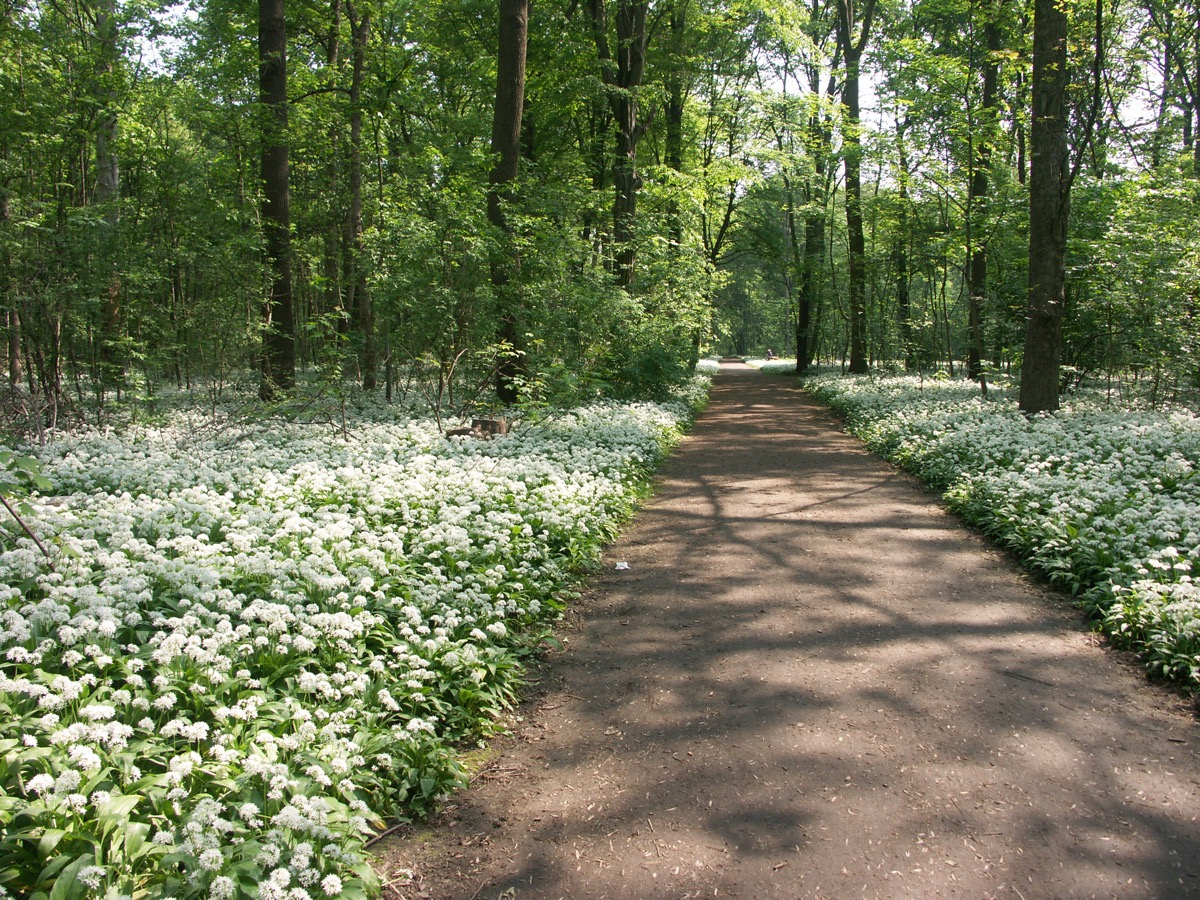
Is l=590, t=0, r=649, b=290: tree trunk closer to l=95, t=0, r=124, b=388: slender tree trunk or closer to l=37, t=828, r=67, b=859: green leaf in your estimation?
l=95, t=0, r=124, b=388: slender tree trunk

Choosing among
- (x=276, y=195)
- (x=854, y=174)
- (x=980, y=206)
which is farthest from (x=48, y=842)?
(x=854, y=174)

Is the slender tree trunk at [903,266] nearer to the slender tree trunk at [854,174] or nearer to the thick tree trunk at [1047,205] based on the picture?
the slender tree trunk at [854,174]

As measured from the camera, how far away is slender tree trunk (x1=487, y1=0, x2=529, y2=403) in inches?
496

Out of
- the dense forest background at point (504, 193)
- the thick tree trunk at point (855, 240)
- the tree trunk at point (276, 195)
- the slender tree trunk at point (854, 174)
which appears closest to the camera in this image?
the dense forest background at point (504, 193)

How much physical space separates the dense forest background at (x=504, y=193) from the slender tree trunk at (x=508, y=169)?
79 millimetres

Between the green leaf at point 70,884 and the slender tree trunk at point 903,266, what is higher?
the slender tree trunk at point 903,266

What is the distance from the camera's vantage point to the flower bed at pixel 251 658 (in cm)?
250

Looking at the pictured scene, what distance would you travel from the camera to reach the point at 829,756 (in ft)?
12.0

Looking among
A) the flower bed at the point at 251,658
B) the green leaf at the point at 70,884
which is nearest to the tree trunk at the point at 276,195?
the flower bed at the point at 251,658

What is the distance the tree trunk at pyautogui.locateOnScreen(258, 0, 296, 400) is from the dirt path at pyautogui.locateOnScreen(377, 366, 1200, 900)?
961cm

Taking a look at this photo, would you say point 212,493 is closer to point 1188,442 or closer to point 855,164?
point 1188,442

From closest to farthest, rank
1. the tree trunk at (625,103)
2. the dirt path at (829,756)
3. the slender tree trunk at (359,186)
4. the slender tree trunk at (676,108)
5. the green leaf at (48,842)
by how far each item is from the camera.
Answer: the green leaf at (48,842) → the dirt path at (829,756) → the slender tree trunk at (359,186) → the tree trunk at (625,103) → the slender tree trunk at (676,108)

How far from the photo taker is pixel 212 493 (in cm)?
621

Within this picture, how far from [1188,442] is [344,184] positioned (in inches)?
640
